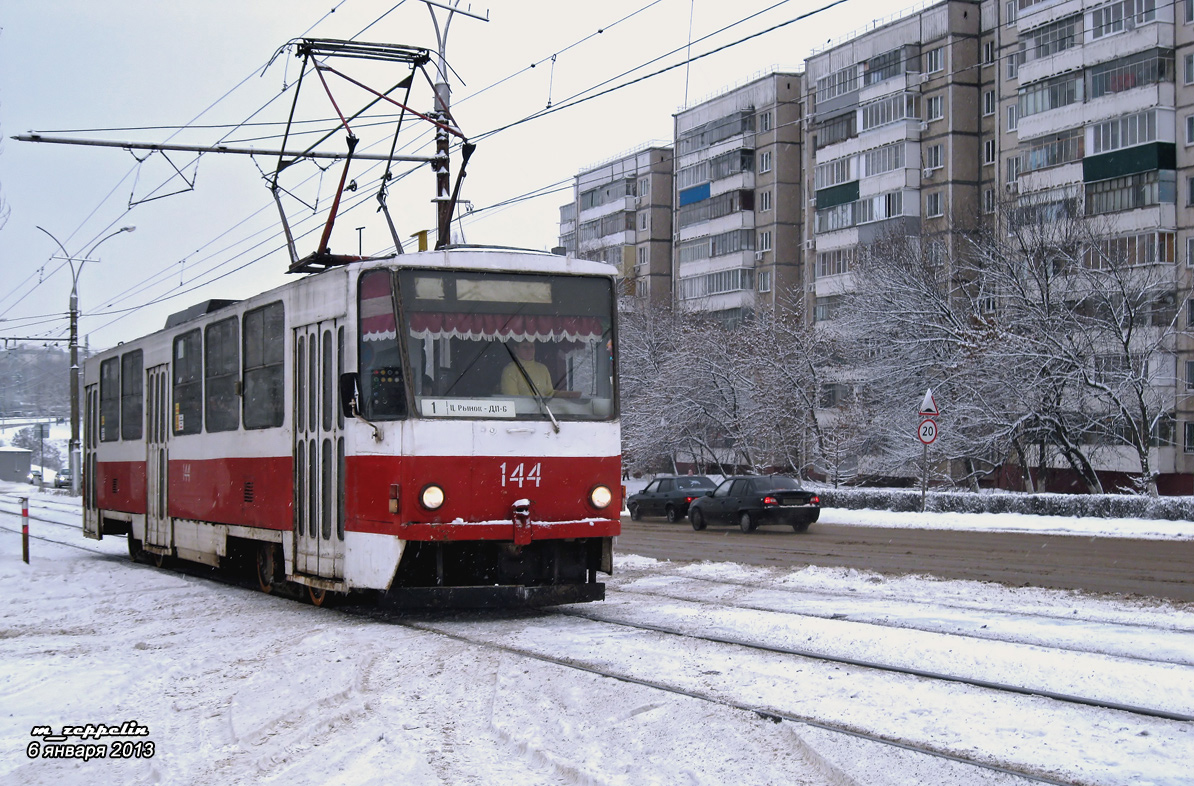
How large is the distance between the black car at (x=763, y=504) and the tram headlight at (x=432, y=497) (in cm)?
1870

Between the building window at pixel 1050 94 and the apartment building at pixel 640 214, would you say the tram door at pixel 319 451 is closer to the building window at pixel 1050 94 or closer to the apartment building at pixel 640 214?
the building window at pixel 1050 94

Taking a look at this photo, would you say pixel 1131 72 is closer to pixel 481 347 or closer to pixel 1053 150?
pixel 1053 150

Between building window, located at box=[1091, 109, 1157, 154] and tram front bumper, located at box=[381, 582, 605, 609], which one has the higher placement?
building window, located at box=[1091, 109, 1157, 154]

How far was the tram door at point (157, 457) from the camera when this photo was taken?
1755 cm

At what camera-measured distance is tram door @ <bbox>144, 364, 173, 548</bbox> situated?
17547 millimetres

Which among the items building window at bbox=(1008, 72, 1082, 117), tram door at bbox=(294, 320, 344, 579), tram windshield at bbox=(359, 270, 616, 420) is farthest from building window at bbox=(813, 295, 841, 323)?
tram windshield at bbox=(359, 270, 616, 420)

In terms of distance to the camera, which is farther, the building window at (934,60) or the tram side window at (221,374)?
the building window at (934,60)

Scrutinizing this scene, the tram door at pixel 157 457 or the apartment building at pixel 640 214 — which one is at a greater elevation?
the apartment building at pixel 640 214

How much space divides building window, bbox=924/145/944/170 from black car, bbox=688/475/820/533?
3596cm

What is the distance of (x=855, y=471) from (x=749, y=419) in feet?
19.2

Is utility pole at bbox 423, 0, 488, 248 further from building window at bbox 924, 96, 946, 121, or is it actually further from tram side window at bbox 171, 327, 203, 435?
building window at bbox 924, 96, 946, 121

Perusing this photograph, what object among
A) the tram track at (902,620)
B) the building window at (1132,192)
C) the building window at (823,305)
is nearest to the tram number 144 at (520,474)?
the tram track at (902,620)

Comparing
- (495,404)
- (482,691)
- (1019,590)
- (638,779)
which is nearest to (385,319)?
(495,404)

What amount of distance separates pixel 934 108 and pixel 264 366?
53913 millimetres
